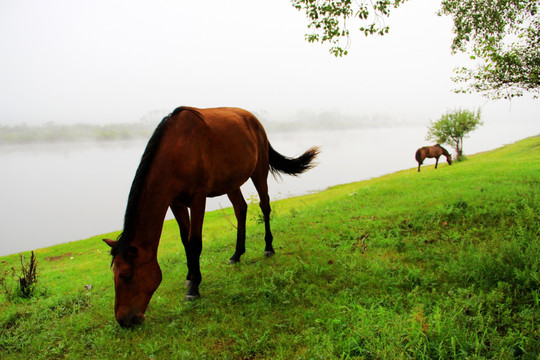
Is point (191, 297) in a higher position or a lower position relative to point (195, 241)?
lower

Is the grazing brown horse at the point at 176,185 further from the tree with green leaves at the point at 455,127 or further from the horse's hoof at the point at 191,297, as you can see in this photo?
the tree with green leaves at the point at 455,127

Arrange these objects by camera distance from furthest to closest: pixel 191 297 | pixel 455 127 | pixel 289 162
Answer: pixel 455 127, pixel 289 162, pixel 191 297

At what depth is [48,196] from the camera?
93.8m

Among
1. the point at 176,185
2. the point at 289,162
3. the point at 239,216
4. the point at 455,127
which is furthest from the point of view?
the point at 455,127

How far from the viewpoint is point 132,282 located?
145 inches

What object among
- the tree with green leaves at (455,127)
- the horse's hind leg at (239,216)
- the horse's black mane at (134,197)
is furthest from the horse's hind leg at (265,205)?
the tree with green leaves at (455,127)

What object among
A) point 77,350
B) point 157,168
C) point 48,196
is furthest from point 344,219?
point 48,196

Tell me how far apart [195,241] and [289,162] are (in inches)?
130

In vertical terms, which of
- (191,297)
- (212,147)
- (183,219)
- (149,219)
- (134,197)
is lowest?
(191,297)

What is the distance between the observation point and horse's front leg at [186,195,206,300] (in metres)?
4.38

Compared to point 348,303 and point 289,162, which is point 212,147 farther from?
point 348,303

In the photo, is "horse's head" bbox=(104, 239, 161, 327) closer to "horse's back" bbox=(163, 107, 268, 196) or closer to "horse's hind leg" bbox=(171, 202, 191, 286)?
"horse's hind leg" bbox=(171, 202, 191, 286)

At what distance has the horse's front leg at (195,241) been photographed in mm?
4383

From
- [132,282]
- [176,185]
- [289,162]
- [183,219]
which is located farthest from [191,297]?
[289,162]
